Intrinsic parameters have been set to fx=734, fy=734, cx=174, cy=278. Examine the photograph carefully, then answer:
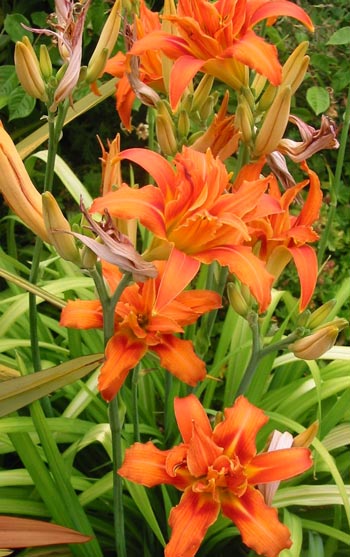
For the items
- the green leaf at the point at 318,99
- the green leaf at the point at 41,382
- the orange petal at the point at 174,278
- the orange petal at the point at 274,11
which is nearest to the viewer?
the orange petal at the point at 174,278

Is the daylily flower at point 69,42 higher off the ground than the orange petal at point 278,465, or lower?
higher

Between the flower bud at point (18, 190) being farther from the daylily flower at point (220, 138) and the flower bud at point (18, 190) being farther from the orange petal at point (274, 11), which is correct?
the orange petal at point (274, 11)

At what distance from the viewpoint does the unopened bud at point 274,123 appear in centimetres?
105

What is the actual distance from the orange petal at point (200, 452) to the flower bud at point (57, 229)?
0.95 feet

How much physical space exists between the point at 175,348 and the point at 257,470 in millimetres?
206

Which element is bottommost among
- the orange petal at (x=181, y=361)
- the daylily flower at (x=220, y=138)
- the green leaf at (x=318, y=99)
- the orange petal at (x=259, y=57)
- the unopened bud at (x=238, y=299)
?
the green leaf at (x=318, y=99)

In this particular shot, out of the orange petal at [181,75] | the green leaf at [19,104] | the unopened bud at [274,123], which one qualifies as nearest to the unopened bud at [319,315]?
the unopened bud at [274,123]

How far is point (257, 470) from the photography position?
1021 mm

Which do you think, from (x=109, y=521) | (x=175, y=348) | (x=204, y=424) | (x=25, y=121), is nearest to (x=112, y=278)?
(x=175, y=348)

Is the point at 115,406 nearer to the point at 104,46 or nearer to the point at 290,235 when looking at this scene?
the point at 290,235

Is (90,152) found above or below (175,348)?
below

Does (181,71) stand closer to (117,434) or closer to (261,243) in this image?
(261,243)

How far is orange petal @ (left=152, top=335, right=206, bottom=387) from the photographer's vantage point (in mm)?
1048

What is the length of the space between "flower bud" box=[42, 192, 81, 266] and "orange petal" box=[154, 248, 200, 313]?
0.41 ft
